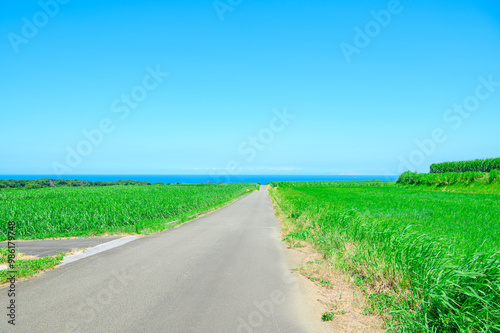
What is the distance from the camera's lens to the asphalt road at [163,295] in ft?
14.1

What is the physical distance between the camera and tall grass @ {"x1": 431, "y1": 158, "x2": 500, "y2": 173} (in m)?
42.3

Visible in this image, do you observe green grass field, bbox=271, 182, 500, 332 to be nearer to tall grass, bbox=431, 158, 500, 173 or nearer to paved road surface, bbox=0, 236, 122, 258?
paved road surface, bbox=0, 236, 122, 258

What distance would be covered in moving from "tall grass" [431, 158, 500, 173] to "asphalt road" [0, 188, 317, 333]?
162 feet

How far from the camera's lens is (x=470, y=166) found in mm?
48469

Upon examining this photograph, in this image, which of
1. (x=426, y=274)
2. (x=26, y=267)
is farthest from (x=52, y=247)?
(x=426, y=274)

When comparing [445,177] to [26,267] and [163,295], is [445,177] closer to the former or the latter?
[163,295]

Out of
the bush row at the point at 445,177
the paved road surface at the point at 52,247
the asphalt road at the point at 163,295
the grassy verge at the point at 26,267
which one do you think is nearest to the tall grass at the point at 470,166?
the bush row at the point at 445,177

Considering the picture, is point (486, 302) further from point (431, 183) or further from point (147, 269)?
point (431, 183)

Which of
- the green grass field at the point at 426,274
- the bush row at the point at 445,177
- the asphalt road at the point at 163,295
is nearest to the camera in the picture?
the green grass field at the point at 426,274

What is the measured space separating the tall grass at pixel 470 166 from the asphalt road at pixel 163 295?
162 ft

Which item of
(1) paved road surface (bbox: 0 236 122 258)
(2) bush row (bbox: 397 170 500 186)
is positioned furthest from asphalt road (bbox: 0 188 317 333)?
(2) bush row (bbox: 397 170 500 186)

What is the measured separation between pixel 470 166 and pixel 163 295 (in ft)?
194

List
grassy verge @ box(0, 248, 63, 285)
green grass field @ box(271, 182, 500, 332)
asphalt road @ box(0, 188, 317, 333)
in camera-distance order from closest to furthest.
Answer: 1. green grass field @ box(271, 182, 500, 332)
2. asphalt road @ box(0, 188, 317, 333)
3. grassy verge @ box(0, 248, 63, 285)

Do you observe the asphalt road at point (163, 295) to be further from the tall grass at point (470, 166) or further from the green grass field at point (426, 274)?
A: the tall grass at point (470, 166)
